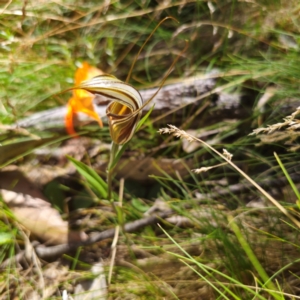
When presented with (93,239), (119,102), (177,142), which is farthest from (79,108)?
(119,102)

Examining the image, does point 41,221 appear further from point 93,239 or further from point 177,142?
point 177,142

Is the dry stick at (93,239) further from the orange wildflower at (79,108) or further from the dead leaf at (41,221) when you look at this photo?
the orange wildflower at (79,108)

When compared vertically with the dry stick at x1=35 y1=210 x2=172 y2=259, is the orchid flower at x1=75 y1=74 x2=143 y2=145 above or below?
above

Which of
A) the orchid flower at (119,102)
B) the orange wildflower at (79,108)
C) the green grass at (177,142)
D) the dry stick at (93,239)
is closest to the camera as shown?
the orchid flower at (119,102)

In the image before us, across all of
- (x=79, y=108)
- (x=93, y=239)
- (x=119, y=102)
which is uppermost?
(x=119, y=102)

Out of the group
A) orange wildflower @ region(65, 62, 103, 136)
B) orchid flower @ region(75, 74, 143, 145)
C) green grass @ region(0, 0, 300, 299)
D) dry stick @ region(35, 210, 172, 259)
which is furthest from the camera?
orange wildflower @ region(65, 62, 103, 136)

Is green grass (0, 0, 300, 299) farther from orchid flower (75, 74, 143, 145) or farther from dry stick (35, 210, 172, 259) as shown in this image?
orchid flower (75, 74, 143, 145)

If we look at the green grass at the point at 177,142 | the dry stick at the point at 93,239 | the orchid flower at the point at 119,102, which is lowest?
the dry stick at the point at 93,239

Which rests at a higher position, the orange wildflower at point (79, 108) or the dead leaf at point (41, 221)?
the orange wildflower at point (79, 108)

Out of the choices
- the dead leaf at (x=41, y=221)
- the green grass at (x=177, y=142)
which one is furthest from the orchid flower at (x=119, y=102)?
the dead leaf at (x=41, y=221)

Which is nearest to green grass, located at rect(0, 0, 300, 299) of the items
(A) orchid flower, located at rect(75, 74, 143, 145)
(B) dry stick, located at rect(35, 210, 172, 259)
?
(B) dry stick, located at rect(35, 210, 172, 259)
